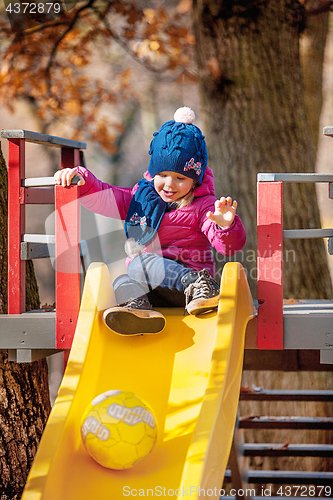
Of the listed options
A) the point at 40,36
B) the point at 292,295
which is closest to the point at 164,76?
the point at 40,36

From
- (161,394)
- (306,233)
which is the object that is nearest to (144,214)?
(306,233)

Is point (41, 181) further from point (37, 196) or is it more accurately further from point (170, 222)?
point (170, 222)

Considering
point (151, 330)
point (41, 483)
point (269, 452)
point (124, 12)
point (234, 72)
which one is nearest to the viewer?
point (41, 483)

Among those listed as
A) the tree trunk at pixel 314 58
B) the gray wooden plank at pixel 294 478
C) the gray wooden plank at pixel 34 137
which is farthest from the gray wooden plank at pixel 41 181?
the tree trunk at pixel 314 58

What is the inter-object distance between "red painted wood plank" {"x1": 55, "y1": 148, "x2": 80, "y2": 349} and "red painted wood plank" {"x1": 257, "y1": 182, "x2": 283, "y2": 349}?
0.96 meters

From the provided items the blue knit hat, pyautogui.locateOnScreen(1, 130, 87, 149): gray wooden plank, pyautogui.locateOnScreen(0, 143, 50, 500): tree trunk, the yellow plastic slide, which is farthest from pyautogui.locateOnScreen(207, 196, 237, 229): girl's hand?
pyautogui.locateOnScreen(0, 143, 50, 500): tree trunk

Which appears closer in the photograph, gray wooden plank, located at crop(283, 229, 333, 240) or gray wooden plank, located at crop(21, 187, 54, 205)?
gray wooden plank, located at crop(283, 229, 333, 240)

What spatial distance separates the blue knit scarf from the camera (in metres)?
3.10

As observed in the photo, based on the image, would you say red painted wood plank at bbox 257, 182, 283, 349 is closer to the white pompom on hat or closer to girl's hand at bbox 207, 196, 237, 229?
girl's hand at bbox 207, 196, 237, 229

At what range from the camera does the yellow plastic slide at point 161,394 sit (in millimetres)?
2014

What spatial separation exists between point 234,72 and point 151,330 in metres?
3.13

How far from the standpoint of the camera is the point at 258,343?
102 inches

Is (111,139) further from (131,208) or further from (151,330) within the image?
(151,330)

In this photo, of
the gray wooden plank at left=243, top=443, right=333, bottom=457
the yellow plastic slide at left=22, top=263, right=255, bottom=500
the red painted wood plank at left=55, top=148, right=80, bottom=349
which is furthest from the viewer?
the gray wooden plank at left=243, top=443, right=333, bottom=457
